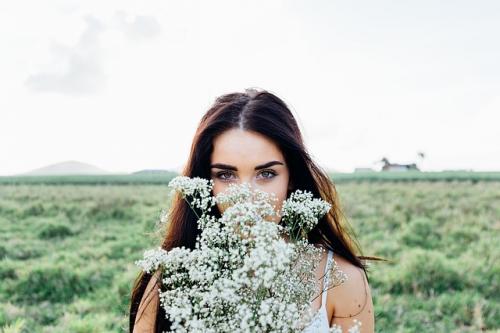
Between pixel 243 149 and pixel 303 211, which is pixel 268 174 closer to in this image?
pixel 243 149

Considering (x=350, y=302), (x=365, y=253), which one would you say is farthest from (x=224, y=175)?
(x=365, y=253)

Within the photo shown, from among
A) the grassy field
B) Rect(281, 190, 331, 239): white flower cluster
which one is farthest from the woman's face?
Rect(281, 190, 331, 239): white flower cluster

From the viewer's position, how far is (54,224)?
14.1 m

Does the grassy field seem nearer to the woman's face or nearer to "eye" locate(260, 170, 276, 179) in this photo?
the woman's face

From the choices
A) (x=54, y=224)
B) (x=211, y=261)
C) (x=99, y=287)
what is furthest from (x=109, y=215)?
(x=211, y=261)

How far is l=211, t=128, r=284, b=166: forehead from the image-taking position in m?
2.86

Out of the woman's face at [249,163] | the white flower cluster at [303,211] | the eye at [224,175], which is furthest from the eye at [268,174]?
the white flower cluster at [303,211]

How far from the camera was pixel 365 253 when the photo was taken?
10.3 m

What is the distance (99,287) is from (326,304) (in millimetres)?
6437

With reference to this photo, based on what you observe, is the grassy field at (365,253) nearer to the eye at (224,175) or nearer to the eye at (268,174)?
the eye at (224,175)

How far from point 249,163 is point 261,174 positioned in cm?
10

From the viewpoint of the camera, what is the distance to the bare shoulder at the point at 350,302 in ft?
11.2

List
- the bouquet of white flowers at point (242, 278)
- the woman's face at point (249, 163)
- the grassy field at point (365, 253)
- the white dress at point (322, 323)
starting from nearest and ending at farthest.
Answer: the bouquet of white flowers at point (242, 278) < the woman's face at point (249, 163) < the white dress at point (322, 323) < the grassy field at point (365, 253)

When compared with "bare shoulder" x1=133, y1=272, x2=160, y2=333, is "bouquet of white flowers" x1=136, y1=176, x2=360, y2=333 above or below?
above
